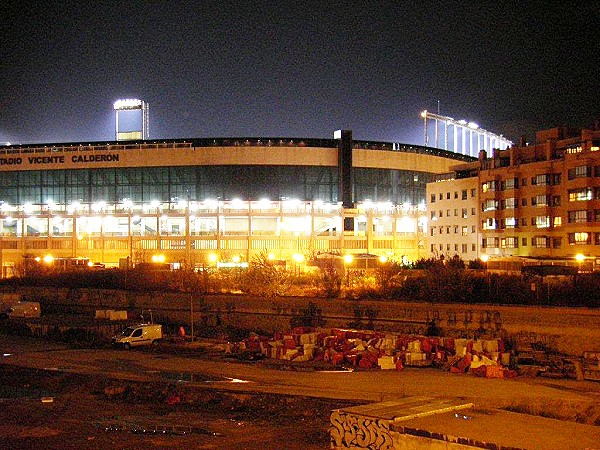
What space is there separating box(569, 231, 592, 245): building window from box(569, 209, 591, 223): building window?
3.63 ft

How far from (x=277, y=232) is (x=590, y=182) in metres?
34.7

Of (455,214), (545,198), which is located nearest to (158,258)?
(455,214)

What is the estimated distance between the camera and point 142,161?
8969 cm

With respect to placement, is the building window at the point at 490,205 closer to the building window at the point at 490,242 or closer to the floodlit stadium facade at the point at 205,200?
the building window at the point at 490,242

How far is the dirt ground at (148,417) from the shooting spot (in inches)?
907

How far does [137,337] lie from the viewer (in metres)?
43.1

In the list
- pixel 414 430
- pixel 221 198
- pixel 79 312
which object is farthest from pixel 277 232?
pixel 414 430

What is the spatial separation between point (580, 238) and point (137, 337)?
39.5m

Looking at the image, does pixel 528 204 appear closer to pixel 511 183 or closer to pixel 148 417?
pixel 511 183

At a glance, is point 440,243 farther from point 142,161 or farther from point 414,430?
point 414,430

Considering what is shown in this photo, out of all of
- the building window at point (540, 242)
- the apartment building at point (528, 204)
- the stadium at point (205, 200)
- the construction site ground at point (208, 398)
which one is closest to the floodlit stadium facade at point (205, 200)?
the stadium at point (205, 200)

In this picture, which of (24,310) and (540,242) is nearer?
(24,310)

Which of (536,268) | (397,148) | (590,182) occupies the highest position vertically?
(397,148)

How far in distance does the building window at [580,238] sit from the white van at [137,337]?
3790 cm
